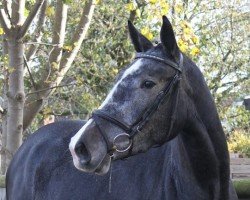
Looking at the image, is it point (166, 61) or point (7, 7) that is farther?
point (7, 7)

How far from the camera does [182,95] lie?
378cm

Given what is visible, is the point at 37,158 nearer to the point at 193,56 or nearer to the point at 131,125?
the point at 131,125

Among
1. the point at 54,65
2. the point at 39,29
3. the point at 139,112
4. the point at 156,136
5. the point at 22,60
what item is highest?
the point at 39,29

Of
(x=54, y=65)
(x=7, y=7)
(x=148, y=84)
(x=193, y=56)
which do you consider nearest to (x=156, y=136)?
(x=148, y=84)

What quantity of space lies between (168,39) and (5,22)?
5.44 meters

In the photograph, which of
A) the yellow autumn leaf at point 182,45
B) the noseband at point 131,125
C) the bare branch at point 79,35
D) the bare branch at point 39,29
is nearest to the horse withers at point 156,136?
the noseband at point 131,125

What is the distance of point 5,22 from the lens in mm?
8766

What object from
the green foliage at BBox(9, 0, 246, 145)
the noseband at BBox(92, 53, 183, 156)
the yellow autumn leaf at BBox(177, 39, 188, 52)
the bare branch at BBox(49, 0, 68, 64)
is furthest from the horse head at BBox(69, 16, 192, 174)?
the green foliage at BBox(9, 0, 246, 145)

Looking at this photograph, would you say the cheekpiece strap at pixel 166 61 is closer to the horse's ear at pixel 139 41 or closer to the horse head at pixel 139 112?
the horse head at pixel 139 112

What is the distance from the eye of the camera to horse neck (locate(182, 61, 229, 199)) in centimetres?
387

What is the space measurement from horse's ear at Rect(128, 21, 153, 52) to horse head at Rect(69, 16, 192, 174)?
96 mm

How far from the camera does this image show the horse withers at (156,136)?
3512 mm

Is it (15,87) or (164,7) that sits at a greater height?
(164,7)

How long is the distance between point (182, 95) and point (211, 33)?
22298mm
